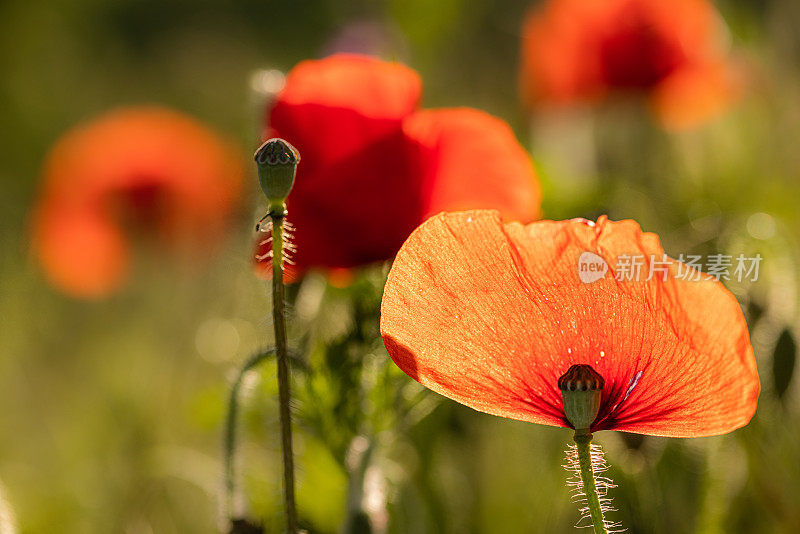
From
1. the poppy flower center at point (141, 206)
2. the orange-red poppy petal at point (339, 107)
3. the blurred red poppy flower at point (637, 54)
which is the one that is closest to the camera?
the orange-red poppy petal at point (339, 107)

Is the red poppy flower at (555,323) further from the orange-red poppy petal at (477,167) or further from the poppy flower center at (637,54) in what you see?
the poppy flower center at (637,54)

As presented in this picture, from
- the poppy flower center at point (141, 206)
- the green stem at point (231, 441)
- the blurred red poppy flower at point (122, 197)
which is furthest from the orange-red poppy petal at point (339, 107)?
the poppy flower center at point (141, 206)

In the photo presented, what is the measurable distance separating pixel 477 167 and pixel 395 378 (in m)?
0.10

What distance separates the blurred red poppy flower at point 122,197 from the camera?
0.83 m

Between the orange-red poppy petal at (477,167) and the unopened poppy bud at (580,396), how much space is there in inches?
6.3

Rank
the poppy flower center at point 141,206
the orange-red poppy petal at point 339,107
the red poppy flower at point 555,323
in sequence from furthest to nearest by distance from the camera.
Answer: the poppy flower center at point 141,206, the orange-red poppy petal at point 339,107, the red poppy flower at point 555,323

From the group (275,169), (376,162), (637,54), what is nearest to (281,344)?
(275,169)

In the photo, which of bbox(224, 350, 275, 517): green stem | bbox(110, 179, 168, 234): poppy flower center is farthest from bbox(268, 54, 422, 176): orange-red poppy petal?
bbox(110, 179, 168, 234): poppy flower center

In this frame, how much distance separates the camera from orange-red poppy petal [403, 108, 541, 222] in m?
0.39

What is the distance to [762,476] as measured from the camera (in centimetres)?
46

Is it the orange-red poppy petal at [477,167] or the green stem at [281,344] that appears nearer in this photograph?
the green stem at [281,344]

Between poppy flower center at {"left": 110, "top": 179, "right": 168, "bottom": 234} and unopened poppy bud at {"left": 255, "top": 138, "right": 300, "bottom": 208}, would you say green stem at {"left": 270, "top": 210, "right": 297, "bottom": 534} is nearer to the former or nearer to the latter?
unopened poppy bud at {"left": 255, "top": 138, "right": 300, "bottom": 208}

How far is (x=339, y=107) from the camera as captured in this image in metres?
0.38

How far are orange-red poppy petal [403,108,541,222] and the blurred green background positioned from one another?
29mm
